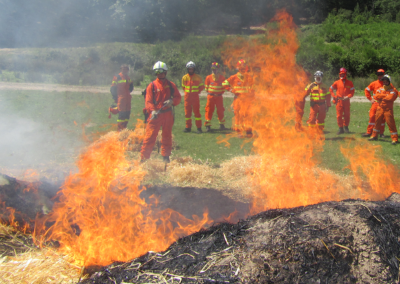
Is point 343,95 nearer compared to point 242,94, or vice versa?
point 242,94

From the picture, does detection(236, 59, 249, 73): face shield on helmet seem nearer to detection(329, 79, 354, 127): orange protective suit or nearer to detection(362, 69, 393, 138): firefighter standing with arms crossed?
detection(329, 79, 354, 127): orange protective suit

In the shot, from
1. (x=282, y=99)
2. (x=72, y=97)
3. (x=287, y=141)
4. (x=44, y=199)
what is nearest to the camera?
(x=44, y=199)

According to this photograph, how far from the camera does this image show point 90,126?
11.8 meters

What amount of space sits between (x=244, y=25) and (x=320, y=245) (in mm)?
12454

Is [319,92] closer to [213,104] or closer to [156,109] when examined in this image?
[213,104]

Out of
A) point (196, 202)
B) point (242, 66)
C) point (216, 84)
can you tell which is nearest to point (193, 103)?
point (216, 84)

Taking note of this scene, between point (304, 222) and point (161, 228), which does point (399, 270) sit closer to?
point (304, 222)

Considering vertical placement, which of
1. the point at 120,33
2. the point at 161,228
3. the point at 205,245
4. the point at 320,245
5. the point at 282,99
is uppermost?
the point at 120,33

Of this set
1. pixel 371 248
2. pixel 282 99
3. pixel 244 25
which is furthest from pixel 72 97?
pixel 371 248

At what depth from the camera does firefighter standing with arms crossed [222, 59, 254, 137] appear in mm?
10055

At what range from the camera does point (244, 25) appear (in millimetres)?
13805

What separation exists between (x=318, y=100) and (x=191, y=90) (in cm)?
421

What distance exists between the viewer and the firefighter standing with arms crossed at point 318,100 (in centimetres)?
1001

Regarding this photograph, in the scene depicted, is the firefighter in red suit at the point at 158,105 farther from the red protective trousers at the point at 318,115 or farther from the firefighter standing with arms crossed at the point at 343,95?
the firefighter standing with arms crossed at the point at 343,95
